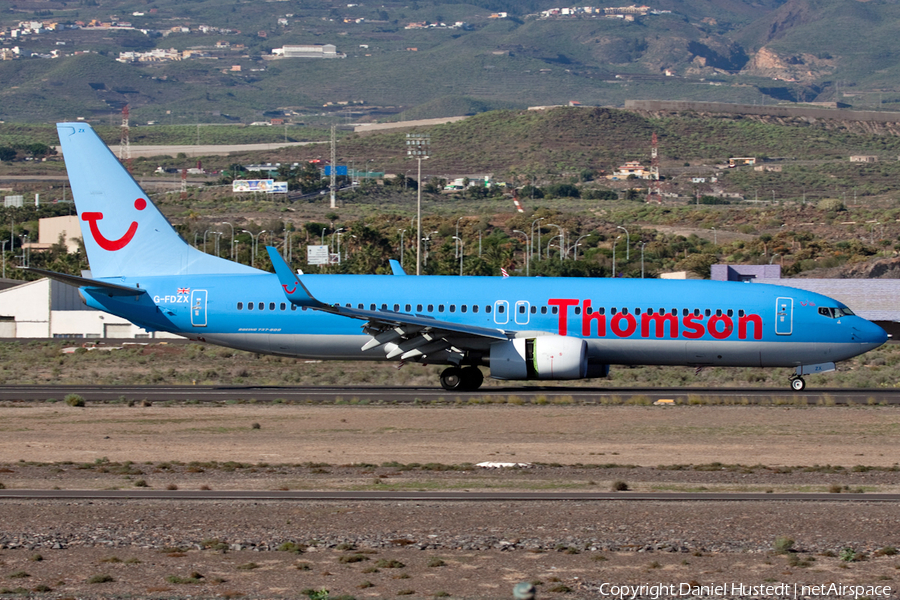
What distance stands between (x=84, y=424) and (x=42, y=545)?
14.3 m

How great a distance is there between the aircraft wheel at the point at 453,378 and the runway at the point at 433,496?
59.9 feet

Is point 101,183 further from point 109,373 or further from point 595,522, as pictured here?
point 595,522

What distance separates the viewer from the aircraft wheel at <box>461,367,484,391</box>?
3881 cm

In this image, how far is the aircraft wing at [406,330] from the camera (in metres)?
35.8

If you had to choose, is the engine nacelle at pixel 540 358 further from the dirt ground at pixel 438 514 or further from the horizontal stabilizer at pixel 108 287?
the horizontal stabilizer at pixel 108 287

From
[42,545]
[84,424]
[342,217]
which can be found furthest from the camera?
[342,217]

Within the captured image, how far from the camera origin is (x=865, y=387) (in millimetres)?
42594

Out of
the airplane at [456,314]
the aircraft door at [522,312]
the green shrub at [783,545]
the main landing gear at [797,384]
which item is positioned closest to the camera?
the green shrub at [783,545]

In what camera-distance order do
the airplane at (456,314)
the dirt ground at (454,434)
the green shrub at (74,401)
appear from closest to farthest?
the dirt ground at (454,434) < the green shrub at (74,401) < the airplane at (456,314)

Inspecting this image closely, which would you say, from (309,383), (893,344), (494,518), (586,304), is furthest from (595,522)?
(893,344)

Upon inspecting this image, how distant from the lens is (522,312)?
3791cm

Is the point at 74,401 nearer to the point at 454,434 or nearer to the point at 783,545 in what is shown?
the point at 454,434

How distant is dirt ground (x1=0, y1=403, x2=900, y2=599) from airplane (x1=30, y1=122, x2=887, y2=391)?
692 cm

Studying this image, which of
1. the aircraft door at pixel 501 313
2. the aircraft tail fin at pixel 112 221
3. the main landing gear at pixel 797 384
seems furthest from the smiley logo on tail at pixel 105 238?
the main landing gear at pixel 797 384
